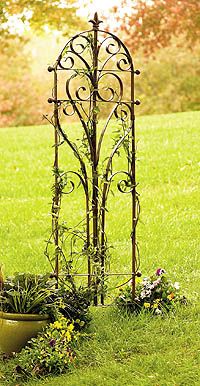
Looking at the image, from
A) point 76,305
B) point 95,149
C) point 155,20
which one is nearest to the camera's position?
point 76,305

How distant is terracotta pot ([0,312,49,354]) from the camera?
4164 millimetres

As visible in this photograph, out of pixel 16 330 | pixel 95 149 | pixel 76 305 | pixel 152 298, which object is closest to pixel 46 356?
pixel 16 330

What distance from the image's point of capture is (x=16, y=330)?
4.16m

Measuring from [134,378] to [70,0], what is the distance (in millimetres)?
12558

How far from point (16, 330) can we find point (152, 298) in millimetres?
987

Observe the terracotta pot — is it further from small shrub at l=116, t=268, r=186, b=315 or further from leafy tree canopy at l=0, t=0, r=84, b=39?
leafy tree canopy at l=0, t=0, r=84, b=39

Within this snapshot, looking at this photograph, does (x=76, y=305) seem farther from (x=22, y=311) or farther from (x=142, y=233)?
Result: (x=142, y=233)

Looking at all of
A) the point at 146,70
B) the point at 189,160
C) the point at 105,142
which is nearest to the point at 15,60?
the point at 146,70

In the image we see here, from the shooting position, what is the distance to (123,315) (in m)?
4.64

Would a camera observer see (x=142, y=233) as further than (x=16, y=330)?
Yes

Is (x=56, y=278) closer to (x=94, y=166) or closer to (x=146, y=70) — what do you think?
(x=94, y=166)

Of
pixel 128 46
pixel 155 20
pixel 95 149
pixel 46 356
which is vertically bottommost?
pixel 46 356

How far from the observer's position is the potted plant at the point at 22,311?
13.7 ft

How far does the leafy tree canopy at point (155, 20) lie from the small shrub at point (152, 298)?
12185 mm
